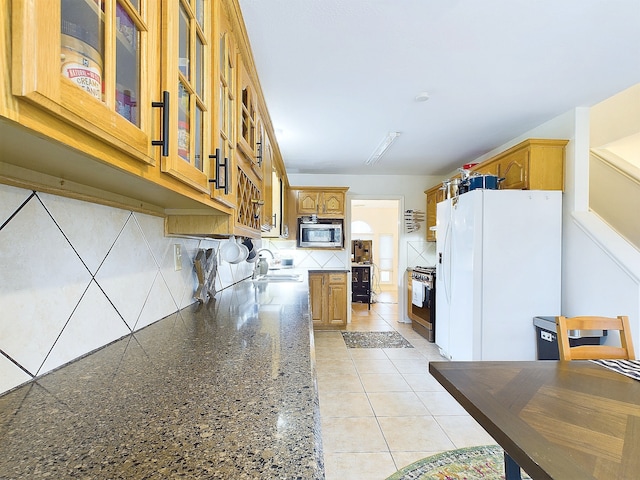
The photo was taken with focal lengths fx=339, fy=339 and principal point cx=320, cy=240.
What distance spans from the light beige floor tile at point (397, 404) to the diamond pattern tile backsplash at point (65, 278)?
1902 mm

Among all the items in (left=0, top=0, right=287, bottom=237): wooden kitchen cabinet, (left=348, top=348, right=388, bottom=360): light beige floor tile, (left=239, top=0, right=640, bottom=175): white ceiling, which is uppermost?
(left=239, top=0, right=640, bottom=175): white ceiling

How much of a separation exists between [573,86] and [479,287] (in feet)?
5.59

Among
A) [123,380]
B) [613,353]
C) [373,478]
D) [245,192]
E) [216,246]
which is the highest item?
[245,192]

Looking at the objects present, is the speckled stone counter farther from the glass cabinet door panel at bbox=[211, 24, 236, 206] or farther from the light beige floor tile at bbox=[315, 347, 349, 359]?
the light beige floor tile at bbox=[315, 347, 349, 359]

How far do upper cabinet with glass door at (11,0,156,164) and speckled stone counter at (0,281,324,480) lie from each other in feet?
1.47

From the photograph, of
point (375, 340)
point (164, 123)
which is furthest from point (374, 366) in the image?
point (164, 123)

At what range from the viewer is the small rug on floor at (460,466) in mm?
1808

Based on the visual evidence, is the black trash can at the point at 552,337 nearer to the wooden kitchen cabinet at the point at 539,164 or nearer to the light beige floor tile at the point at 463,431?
the light beige floor tile at the point at 463,431

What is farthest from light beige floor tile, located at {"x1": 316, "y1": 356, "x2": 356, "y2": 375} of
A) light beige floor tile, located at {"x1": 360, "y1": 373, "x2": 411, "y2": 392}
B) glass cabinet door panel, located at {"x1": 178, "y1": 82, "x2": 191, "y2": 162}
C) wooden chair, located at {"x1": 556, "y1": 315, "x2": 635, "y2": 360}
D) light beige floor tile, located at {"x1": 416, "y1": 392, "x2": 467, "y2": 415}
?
glass cabinet door panel, located at {"x1": 178, "y1": 82, "x2": 191, "y2": 162}

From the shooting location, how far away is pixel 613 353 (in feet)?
5.25

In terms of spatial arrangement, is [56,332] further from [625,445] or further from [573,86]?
[573,86]

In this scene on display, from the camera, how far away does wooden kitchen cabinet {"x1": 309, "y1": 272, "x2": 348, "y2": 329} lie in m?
5.10

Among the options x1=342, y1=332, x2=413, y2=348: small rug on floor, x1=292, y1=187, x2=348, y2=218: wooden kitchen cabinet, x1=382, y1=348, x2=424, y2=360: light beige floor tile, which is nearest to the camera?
x1=382, y1=348, x2=424, y2=360: light beige floor tile

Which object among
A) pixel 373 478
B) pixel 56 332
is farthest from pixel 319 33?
pixel 373 478
